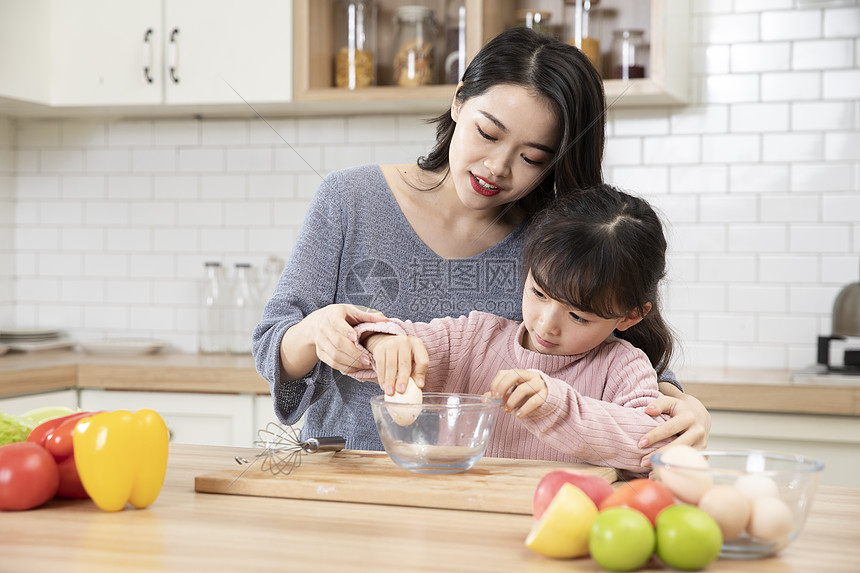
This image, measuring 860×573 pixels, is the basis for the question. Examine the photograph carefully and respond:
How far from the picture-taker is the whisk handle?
1217mm

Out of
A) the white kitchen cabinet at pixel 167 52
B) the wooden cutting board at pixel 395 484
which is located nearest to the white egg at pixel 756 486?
the wooden cutting board at pixel 395 484

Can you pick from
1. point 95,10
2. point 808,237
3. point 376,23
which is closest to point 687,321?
point 808,237

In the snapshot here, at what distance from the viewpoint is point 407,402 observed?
114cm

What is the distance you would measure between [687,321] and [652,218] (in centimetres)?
148

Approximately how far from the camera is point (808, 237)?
268cm

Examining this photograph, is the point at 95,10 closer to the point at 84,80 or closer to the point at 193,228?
the point at 84,80

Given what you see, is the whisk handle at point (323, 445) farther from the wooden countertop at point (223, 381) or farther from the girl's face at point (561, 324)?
the wooden countertop at point (223, 381)

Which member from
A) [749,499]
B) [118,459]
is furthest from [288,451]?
[749,499]

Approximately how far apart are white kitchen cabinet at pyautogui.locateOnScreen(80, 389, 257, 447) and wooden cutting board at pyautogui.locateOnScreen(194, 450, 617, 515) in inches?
53.1

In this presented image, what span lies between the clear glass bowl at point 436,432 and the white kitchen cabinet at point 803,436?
1217mm

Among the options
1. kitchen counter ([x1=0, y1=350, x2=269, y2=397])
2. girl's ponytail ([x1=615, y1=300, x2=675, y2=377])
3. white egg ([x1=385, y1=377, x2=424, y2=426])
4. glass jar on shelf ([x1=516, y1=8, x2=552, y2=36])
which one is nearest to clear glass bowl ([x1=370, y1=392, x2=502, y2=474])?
white egg ([x1=385, y1=377, x2=424, y2=426])

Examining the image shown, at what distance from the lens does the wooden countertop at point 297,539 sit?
819mm

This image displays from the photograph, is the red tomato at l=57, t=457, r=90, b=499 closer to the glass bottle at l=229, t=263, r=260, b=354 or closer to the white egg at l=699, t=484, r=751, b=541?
the white egg at l=699, t=484, r=751, b=541

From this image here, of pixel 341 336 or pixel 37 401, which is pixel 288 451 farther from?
pixel 37 401
